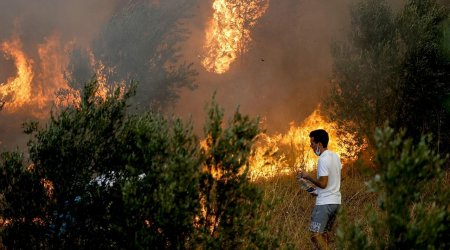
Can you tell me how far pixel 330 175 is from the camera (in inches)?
279

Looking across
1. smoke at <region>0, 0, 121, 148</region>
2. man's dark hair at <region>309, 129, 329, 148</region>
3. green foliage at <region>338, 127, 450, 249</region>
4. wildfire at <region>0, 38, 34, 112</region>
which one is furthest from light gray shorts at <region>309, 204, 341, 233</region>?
wildfire at <region>0, 38, 34, 112</region>

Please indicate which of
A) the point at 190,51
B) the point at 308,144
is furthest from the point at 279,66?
the point at 308,144

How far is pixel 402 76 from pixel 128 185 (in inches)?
579

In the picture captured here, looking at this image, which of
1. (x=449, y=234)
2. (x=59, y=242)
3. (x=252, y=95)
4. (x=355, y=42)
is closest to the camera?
(x=449, y=234)

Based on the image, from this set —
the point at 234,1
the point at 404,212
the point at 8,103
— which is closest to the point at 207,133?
the point at 404,212

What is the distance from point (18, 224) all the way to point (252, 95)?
27.6 meters

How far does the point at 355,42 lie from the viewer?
18922mm

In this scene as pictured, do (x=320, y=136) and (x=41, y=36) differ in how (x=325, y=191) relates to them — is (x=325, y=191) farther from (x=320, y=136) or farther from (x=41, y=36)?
(x=41, y=36)

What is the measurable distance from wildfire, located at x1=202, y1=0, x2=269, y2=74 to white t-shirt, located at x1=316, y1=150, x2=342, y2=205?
26912 mm

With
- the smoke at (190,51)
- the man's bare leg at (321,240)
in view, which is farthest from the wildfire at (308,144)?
the man's bare leg at (321,240)

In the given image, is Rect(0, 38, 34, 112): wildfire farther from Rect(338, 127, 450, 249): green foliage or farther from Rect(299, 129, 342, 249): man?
Rect(338, 127, 450, 249): green foliage

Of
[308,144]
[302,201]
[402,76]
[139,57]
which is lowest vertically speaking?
[302,201]

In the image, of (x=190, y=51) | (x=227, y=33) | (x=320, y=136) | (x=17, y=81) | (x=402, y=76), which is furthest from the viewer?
(x=190, y=51)

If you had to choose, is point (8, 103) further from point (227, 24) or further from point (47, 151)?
point (47, 151)
